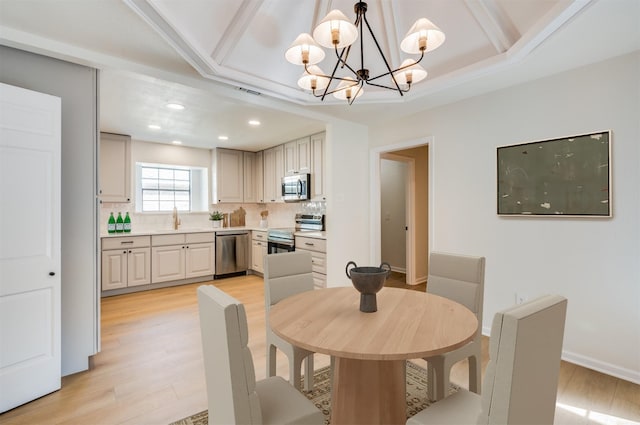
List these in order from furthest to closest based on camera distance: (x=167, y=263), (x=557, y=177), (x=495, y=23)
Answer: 1. (x=167, y=263)
2. (x=557, y=177)
3. (x=495, y=23)

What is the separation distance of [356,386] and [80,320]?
7.14 feet

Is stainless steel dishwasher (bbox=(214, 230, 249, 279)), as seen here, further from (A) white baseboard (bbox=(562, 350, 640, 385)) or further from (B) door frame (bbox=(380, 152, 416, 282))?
(A) white baseboard (bbox=(562, 350, 640, 385))

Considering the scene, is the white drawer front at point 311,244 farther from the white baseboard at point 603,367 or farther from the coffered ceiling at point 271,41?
the white baseboard at point 603,367

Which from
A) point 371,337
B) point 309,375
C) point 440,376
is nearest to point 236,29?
point 371,337

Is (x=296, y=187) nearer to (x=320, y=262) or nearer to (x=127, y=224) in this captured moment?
(x=320, y=262)

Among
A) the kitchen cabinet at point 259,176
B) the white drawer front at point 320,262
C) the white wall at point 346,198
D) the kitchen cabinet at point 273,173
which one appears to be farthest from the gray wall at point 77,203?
the kitchen cabinet at point 259,176

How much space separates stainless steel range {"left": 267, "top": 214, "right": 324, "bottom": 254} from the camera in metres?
4.57

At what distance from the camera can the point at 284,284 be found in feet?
6.66

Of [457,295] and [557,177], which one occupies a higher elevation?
[557,177]

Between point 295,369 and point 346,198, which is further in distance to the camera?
point 346,198

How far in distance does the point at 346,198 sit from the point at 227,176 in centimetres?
273

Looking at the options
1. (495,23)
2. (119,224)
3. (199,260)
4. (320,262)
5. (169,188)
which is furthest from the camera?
(169,188)

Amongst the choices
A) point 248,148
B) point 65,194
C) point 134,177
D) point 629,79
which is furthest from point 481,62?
point 134,177

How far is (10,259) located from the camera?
6.18 ft
